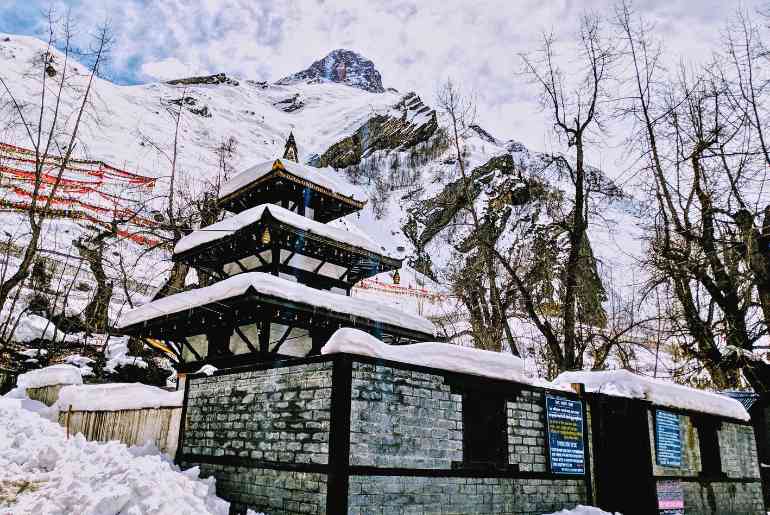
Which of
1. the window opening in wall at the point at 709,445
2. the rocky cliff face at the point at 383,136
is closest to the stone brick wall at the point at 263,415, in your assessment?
the window opening in wall at the point at 709,445

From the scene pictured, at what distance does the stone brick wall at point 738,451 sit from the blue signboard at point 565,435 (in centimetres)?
448

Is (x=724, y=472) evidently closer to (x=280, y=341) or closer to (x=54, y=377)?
(x=280, y=341)

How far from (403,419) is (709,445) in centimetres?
822

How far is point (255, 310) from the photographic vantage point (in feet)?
38.0

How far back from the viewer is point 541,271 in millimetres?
17188

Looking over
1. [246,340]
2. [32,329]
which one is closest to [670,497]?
[246,340]

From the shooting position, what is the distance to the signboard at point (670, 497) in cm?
966

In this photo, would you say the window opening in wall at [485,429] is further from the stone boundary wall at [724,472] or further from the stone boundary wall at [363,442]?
the stone boundary wall at [724,472]

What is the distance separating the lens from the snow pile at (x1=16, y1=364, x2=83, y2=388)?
548 inches

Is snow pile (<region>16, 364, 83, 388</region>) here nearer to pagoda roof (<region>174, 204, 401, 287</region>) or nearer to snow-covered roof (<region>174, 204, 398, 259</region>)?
pagoda roof (<region>174, 204, 401, 287</region>)

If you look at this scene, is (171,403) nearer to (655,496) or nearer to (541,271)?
(655,496)

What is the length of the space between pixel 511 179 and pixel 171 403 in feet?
133

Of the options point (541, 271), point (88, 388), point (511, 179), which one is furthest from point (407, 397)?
point (511, 179)

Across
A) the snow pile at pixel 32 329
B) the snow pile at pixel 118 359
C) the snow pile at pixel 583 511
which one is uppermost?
the snow pile at pixel 32 329
